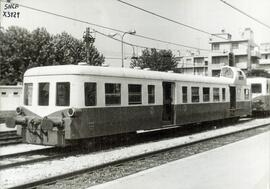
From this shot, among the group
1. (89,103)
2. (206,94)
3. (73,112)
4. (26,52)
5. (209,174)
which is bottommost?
(209,174)

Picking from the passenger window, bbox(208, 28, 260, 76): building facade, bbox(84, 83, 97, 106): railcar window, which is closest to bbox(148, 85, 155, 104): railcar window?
the passenger window

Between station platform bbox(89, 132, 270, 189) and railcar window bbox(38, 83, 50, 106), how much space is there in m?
4.88

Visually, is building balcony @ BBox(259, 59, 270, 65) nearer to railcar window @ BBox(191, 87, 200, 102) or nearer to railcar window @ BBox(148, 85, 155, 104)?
railcar window @ BBox(191, 87, 200, 102)

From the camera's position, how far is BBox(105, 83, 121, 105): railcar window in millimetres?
13317

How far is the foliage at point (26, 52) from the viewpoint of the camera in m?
42.1

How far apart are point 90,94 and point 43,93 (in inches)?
59.8

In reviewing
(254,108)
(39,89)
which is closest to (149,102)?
(39,89)

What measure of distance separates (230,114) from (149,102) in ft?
29.4

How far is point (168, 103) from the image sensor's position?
56.9 feet

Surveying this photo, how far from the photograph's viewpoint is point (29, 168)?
10.1m

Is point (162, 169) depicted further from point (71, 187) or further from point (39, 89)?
point (39, 89)

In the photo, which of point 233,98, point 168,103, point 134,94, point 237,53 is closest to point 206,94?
point 168,103

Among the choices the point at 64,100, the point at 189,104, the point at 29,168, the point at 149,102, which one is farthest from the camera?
the point at 189,104

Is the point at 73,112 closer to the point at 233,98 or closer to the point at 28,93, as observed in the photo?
the point at 28,93
